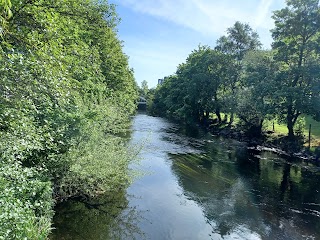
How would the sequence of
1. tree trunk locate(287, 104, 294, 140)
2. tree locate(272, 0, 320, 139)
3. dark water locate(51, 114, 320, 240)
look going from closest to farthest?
dark water locate(51, 114, 320, 240), tree locate(272, 0, 320, 139), tree trunk locate(287, 104, 294, 140)

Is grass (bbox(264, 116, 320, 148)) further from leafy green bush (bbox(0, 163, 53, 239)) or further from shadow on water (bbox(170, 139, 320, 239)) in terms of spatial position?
leafy green bush (bbox(0, 163, 53, 239))

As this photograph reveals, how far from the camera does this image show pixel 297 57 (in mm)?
31922

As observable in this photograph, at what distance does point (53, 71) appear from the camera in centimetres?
759

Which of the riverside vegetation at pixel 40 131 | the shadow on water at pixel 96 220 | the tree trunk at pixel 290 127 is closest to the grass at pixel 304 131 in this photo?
the tree trunk at pixel 290 127

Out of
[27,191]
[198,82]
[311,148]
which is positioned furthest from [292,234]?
[198,82]

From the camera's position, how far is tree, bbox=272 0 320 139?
28594 mm

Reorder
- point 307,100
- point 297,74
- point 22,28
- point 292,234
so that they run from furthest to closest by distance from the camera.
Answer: point 297,74 < point 307,100 < point 292,234 < point 22,28

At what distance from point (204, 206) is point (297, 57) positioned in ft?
82.6

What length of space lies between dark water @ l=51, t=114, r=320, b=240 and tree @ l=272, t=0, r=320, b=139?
8656 millimetres

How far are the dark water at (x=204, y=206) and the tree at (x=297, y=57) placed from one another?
28.4ft

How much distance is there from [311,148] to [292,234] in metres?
19.9

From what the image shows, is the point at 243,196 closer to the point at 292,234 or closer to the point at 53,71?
the point at 292,234

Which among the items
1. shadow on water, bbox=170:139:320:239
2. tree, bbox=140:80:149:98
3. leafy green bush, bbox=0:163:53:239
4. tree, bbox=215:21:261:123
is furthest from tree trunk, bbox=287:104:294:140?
tree, bbox=140:80:149:98

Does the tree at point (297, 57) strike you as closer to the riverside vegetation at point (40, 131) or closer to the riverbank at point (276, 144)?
the riverbank at point (276, 144)
